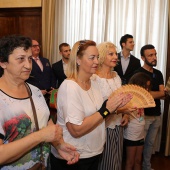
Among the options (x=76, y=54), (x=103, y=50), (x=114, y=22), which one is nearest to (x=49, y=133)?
(x=76, y=54)

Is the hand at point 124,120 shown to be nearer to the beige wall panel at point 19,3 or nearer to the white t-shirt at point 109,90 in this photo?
the white t-shirt at point 109,90

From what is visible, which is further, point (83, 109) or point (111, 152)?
point (111, 152)

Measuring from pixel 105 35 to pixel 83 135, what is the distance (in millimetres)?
3314

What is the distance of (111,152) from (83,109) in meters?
0.84

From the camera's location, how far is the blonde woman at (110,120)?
8.49 ft

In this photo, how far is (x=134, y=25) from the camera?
4758 millimetres

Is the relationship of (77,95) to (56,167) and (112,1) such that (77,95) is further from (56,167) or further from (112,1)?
(112,1)

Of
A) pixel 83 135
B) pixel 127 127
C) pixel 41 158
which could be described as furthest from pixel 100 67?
pixel 41 158

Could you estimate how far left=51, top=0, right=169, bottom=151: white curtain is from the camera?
461cm

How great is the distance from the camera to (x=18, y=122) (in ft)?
4.76

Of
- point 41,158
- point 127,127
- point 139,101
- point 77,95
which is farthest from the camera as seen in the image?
point 127,127

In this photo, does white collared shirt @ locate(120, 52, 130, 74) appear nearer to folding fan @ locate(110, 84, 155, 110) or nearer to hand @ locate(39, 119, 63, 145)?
folding fan @ locate(110, 84, 155, 110)

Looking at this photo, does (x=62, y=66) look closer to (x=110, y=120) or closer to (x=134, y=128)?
(x=134, y=128)

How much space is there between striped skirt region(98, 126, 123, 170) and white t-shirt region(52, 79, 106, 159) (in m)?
0.51
